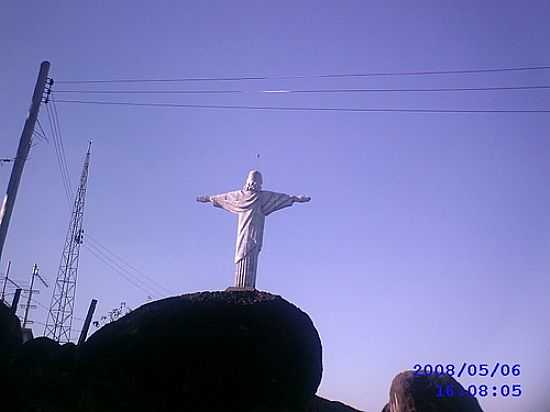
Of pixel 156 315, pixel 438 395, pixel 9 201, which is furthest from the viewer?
pixel 9 201

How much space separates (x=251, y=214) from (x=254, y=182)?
2.62 ft

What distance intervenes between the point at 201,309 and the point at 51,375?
230 centimetres

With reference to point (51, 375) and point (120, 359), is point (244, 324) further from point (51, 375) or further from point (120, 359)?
point (51, 375)

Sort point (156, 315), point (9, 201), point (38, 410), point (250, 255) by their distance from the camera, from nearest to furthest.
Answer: point (38, 410)
point (156, 315)
point (9, 201)
point (250, 255)

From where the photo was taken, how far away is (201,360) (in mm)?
9336

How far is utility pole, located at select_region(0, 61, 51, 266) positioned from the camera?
12.6m

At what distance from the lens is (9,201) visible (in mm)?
12750

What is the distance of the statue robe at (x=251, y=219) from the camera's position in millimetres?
15188

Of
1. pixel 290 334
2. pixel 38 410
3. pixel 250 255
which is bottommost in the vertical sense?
pixel 38 410

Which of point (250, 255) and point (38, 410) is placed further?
point (250, 255)

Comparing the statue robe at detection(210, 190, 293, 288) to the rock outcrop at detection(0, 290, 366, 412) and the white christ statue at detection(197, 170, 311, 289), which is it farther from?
the rock outcrop at detection(0, 290, 366, 412)

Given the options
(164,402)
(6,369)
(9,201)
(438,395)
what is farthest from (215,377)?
(9,201)

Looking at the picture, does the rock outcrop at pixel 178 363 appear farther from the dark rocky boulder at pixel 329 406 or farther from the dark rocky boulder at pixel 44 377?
the dark rocky boulder at pixel 329 406

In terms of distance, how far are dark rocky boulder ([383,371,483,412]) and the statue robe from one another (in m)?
4.80
